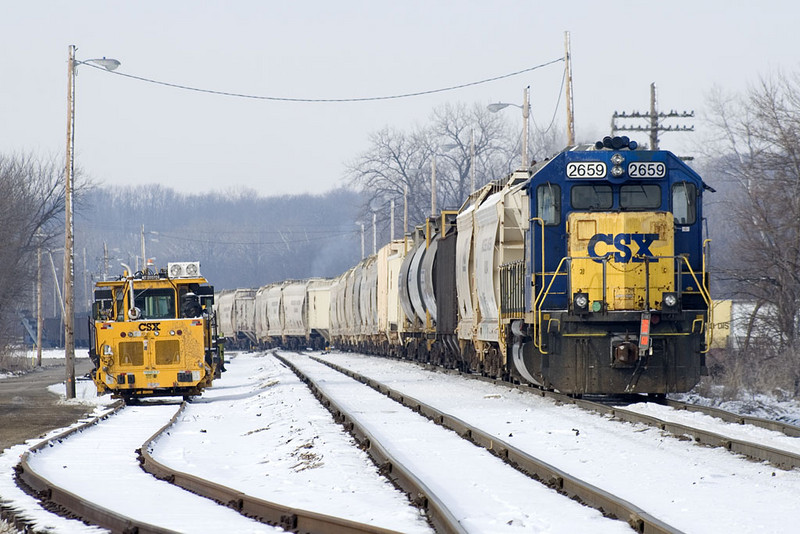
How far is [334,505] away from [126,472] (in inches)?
129

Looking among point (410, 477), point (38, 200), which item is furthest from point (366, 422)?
point (38, 200)

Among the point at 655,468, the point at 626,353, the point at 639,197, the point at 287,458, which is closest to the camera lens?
the point at 655,468

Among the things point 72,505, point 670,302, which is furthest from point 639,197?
point 72,505

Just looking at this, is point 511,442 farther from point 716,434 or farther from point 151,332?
point 151,332

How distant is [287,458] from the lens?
1132 cm

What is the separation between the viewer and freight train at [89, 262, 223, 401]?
20141 millimetres

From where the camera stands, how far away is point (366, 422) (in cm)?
1465

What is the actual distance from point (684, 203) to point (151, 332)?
9.42 m

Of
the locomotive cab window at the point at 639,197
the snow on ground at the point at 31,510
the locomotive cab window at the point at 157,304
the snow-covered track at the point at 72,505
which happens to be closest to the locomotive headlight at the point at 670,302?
the locomotive cab window at the point at 639,197

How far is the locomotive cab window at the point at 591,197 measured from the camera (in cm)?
1653

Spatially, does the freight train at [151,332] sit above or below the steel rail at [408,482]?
above

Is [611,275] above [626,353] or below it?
above

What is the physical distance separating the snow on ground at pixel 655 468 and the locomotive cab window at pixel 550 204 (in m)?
2.67

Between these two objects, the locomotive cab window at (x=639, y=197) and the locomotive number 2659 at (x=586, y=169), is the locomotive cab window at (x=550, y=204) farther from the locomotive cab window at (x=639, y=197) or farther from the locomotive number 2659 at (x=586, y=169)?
the locomotive cab window at (x=639, y=197)
